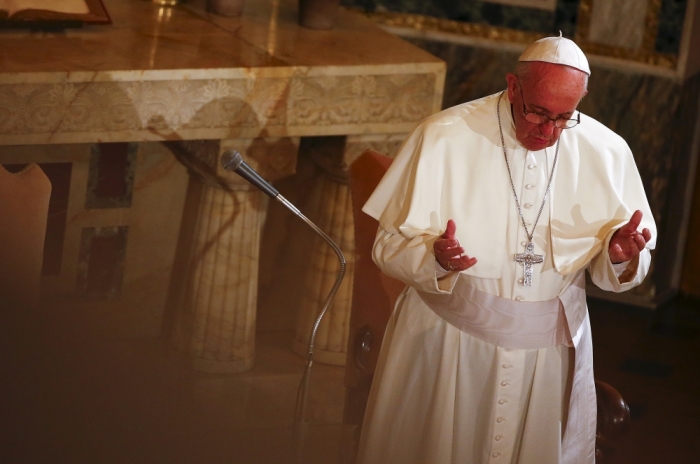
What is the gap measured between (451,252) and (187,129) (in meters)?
2.03

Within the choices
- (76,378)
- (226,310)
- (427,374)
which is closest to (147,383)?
(76,378)

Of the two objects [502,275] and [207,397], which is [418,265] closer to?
[502,275]

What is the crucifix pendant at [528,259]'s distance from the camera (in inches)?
114

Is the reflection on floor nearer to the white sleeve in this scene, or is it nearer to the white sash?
the white sleeve

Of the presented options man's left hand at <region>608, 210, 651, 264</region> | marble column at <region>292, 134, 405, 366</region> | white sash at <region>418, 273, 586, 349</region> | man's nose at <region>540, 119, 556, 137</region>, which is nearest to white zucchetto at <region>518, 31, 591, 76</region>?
man's nose at <region>540, 119, 556, 137</region>

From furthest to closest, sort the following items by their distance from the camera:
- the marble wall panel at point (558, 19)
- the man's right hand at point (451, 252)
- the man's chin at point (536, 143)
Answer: the marble wall panel at point (558, 19) < the man's chin at point (536, 143) < the man's right hand at point (451, 252)

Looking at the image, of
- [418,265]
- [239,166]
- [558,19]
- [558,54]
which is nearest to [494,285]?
[418,265]

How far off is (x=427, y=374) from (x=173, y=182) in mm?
2235

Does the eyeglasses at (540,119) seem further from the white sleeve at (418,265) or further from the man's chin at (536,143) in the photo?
the white sleeve at (418,265)

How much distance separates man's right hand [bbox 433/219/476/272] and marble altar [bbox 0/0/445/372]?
6.37ft

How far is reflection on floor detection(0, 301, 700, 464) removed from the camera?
1.28m

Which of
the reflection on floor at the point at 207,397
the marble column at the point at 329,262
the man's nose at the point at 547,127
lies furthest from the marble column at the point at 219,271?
the man's nose at the point at 547,127

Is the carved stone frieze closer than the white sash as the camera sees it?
No

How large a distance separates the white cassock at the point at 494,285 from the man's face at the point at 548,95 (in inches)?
6.8
